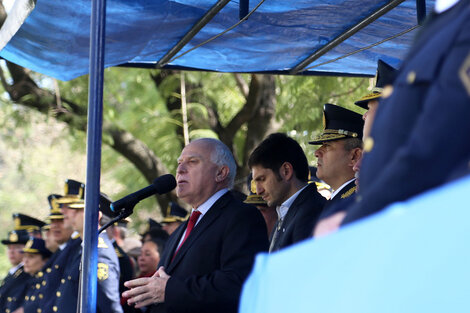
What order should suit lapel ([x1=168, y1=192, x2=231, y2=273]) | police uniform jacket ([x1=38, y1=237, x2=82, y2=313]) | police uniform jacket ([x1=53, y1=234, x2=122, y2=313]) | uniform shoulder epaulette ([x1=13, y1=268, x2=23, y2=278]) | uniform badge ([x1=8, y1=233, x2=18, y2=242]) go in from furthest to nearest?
uniform badge ([x1=8, y1=233, x2=18, y2=242]) → uniform shoulder epaulette ([x1=13, y1=268, x2=23, y2=278]) → police uniform jacket ([x1=38, y1=237, x2=82, y2=313]) → police uniform jacket ([x1=53, y1=234, x2=122, y2=313]) → suit lapel ([x1=168, y1=192, x2=231, y2=273])

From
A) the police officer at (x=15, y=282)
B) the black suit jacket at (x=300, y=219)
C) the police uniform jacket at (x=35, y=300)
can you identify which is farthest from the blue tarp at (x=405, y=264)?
the police officer at (x=15, y=282)

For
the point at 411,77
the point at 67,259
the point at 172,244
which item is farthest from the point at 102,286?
the point at 411,77

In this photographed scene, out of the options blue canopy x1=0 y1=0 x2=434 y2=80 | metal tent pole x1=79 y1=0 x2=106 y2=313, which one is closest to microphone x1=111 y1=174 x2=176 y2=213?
metal tent pole x1=79 y1=0 x2=106 y2=313

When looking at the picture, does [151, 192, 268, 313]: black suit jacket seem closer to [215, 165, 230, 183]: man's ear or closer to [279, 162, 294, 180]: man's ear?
[215, 165, 230, 183]: man's ear

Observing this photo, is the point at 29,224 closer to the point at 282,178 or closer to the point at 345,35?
the point at 282,178

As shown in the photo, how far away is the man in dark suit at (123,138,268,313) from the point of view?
3605 millimetres

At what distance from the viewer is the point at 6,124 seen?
998 cm

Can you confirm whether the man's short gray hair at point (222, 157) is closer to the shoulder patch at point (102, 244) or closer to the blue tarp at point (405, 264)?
the shoulder patch at point (102, 244)

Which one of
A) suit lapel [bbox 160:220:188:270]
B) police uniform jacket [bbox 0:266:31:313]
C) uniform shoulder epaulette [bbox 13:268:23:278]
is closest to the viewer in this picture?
suit lapel [bbox 160:220:188:270]

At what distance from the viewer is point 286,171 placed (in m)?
4.68

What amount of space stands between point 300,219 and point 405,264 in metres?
2.87

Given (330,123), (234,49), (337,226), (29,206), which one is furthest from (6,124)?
(29,206)

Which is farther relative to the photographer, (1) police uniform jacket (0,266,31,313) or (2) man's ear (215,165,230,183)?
(1) police uniform jacket (0,266,31,313)

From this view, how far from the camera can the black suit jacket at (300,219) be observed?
13.1 feet
